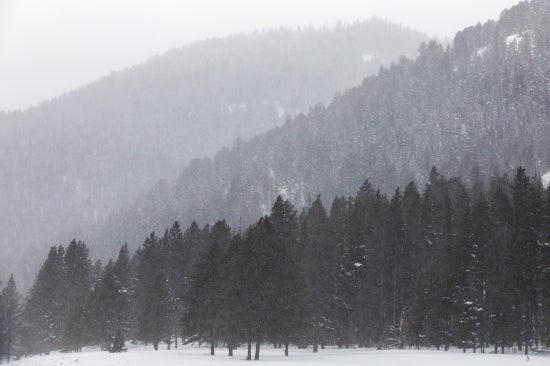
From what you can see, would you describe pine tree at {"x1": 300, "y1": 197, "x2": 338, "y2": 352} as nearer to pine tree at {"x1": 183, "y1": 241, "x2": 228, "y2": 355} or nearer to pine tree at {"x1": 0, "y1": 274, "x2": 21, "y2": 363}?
pine tree at {"x1": 183, "y1": 241, "x2": 228, "y2": 355}

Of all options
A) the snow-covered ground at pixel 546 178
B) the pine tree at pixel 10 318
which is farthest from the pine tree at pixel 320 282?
the snow-covered ground at pixel 546 178

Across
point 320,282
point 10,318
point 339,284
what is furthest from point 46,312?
point 339,284

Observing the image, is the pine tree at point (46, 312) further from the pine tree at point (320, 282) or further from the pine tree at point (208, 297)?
the pine tree at point (320, 282)

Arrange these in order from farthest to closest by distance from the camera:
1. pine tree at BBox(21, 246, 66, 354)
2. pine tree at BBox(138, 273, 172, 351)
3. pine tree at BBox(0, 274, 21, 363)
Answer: pine tree at BBox(0, 274, 21, 363)
pine tree at BBox(21, 246, 66, 354)
pine tree at BBox(138, 273, 172, 351)

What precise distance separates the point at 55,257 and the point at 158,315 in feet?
118

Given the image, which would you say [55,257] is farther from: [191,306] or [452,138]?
[452,138]

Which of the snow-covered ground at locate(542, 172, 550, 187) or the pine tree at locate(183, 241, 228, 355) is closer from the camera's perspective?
the pine tree at locate(183, 241, 228, 355)

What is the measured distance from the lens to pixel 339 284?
5938 centimetres

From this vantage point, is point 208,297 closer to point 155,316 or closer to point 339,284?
point 155,316

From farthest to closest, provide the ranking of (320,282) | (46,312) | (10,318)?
1. (10,318)
2. (46,312)
3. (320,282)

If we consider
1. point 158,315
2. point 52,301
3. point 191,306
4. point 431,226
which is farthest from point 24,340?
point 431,226

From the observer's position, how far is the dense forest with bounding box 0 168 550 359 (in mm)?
45719

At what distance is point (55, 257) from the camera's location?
89.7 meters

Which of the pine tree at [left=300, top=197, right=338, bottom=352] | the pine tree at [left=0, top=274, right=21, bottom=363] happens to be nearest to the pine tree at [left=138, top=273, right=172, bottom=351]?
the pine tree at [left=300, top=197, right=338, bottom=352]
